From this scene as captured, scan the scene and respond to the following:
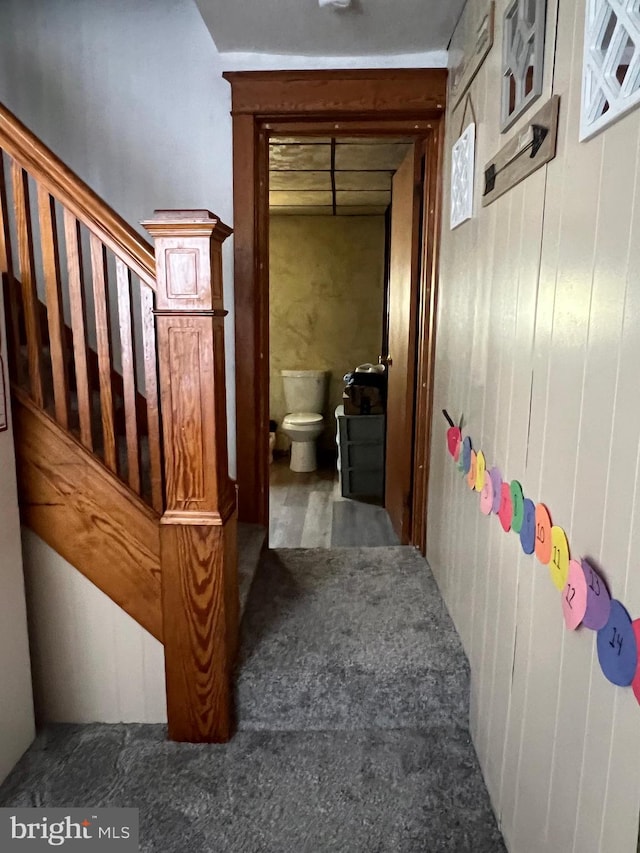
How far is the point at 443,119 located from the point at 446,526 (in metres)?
1.64

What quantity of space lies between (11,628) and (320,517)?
7.78ft

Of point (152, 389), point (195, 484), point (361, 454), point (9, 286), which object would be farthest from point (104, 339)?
point (361, 454)

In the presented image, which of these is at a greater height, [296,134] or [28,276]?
[296,134]

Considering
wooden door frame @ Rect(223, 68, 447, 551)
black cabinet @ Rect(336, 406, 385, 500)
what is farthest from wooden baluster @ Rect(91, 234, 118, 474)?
black cabinet @ Rect(336, 406, 385, 500)

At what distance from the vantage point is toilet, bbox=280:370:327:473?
512cm

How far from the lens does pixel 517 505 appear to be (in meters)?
1.42

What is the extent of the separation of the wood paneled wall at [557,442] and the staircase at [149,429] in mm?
756

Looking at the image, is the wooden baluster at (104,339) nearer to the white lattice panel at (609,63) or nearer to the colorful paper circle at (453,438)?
the colorful paper circle at (453,438)

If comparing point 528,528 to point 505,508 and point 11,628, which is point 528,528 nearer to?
point 505,508

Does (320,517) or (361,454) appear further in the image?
(361,454)

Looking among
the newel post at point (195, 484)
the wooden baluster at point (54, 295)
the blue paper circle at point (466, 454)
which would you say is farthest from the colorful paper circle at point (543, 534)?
the wooden baluster at point (54, 295)

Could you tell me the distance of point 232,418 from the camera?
2725mm

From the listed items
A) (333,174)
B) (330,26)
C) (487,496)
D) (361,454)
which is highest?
(330,26)

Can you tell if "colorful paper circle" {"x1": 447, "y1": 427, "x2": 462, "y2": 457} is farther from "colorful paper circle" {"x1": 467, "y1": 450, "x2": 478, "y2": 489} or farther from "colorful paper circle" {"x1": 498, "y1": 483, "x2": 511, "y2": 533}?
"colorful paper circle" {"x1": 498, "y1": 483, "x2": 511, "y2": 533}
